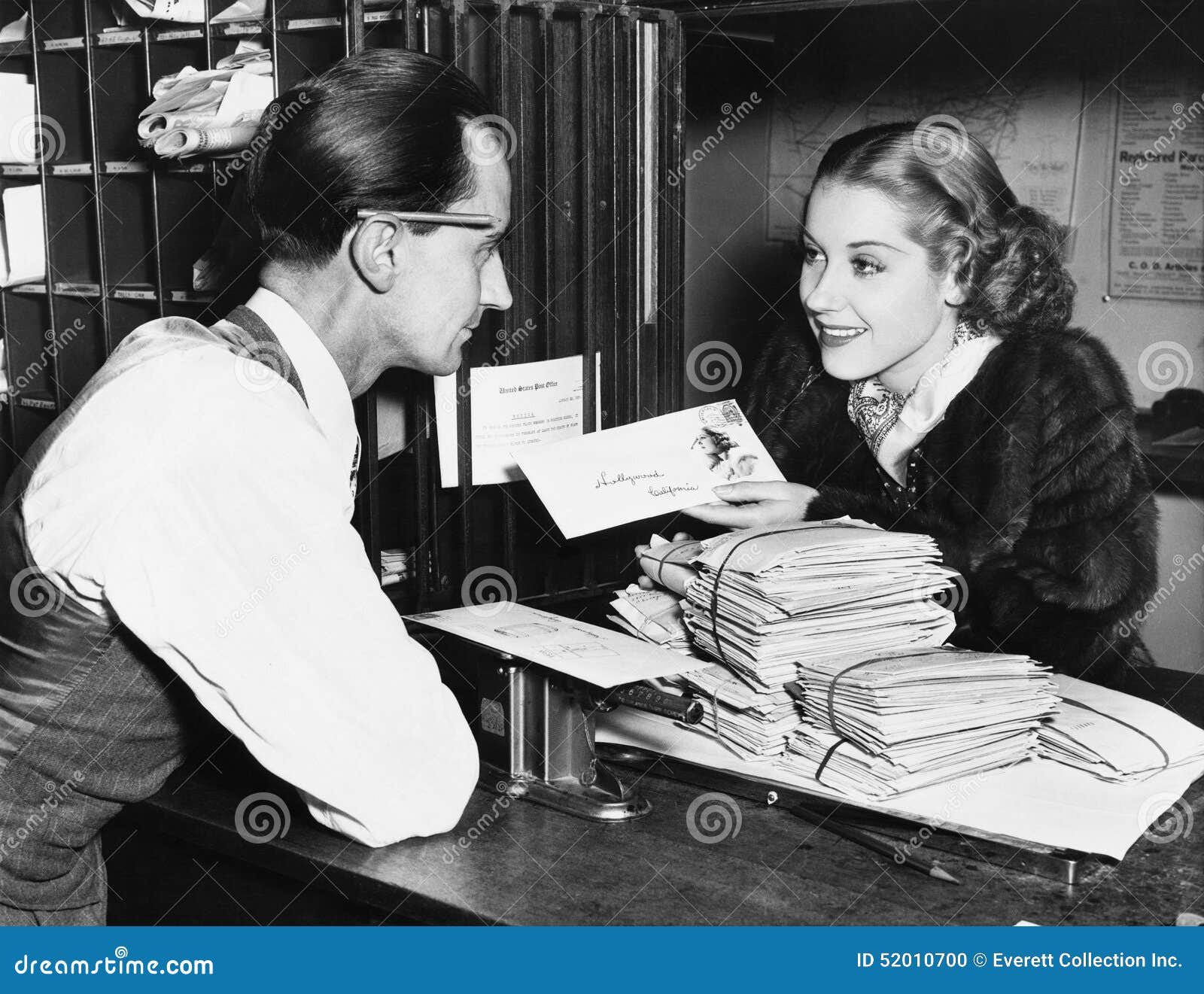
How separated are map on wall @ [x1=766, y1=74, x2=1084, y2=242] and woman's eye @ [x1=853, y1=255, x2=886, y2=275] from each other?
1323mm

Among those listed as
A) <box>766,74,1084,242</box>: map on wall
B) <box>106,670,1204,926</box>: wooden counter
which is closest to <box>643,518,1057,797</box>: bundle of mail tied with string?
<box>106,670,1204,926</box>: wooden counter

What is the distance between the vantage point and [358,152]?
5.45ft

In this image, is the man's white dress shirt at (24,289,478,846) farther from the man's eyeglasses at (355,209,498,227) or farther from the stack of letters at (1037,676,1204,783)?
the stack of letters at (1037,676,1204,783)

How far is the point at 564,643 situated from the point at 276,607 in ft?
1.57

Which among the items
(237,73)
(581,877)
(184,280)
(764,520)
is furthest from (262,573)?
(184,280)

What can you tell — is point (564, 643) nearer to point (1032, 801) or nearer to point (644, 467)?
point (644, 467)

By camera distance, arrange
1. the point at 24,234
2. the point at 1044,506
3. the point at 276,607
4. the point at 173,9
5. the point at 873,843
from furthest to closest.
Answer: the point at 24,234 < the point at 173,9 < the point at 1044,506 < the point at 873,843 < the point at 276,607

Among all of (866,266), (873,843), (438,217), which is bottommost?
(873,843)

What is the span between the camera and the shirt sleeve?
138 centimetres

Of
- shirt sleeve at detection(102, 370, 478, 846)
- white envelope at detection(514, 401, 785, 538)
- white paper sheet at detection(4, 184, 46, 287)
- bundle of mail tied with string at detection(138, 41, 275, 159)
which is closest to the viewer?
shirt sleeve at detection(102, 370, 478, 846)

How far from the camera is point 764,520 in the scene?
2.26 m

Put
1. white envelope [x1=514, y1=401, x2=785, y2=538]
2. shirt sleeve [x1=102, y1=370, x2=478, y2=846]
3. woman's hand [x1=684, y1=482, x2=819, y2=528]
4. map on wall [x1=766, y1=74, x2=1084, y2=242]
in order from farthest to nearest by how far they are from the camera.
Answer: map on wall [x1=766, y1=74, x2=1084, y2=242] → woman's hand [x1=684, y1=482, x2=819, y2=528] → white envelope [x1=514, y1=401, x2=785, y2=538] → shirt sleeve [x1=102, y1=370, x2=478, y2=846]

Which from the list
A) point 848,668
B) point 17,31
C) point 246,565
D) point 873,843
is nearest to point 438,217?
point 246,565

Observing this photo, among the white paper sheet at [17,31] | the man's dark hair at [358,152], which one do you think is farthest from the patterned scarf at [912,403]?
the white paper sheet at [17,31]
